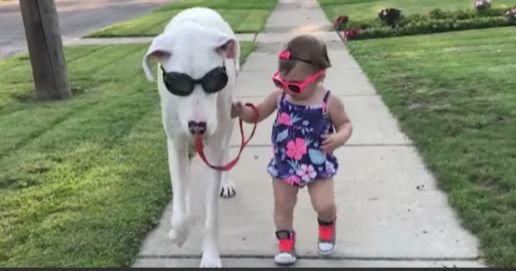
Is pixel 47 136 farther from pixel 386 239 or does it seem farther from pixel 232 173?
pixel 386 239

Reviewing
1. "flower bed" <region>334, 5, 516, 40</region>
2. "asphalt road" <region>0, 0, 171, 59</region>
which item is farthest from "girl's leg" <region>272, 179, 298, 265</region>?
"asphalt road" <region>0, 0, 171, 59</region>

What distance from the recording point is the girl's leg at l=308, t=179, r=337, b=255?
13.5 feet

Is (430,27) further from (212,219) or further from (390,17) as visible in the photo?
(212,219)

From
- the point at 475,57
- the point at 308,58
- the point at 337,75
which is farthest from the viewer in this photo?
the point at 475,57

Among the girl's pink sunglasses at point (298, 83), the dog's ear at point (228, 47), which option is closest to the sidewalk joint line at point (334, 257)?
the girl's pink sunglasses at point (298, 83)

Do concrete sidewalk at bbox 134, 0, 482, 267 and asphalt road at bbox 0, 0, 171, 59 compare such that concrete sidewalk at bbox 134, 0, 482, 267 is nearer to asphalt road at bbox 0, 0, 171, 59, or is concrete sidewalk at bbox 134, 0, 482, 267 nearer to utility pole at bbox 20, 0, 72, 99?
utility pole at bbox 20, 0, 72, 99

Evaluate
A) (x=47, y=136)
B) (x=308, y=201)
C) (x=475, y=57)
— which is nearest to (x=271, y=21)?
(x=475, y=57)

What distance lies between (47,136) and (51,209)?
2138 mm

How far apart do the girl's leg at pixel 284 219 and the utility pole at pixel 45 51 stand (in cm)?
530

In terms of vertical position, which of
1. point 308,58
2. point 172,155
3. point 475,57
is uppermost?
point 308,58

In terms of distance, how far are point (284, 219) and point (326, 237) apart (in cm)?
25

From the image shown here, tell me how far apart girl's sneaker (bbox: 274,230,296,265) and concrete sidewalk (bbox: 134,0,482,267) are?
6cm

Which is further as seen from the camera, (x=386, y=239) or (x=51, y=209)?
(x=51, y=209)

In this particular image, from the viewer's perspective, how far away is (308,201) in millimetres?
5105
